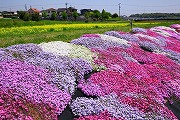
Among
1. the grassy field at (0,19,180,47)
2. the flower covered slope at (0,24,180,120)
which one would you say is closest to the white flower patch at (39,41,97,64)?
the flower covered slope at (0,24,180,120)

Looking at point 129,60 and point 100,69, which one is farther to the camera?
point 129,60

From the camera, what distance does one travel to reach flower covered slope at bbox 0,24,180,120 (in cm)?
891

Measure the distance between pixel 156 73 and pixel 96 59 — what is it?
3546 mm

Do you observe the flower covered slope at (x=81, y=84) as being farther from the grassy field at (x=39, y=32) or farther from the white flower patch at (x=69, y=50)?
the grassy field at (x=39, y=32)

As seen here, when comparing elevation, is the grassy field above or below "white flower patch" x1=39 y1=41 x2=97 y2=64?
below

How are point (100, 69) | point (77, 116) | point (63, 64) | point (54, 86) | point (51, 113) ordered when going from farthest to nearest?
1. point (100, 69)
2. point (63, 64)
3. point (54, 86)
4. point (77, 116)
5. point (51, 113)

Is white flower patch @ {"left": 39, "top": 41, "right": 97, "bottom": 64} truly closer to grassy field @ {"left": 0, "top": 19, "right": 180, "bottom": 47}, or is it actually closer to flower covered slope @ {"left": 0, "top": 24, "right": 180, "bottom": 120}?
flower covered slope @ {"left": 0, "top": 24, "right": 180, "bottom": 120}

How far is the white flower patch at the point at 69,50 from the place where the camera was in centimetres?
1423

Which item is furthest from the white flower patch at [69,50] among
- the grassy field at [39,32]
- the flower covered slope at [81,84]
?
the grassy field at [39,32]

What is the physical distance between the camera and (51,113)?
29.7 ft

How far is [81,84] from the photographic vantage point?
38.3 ft

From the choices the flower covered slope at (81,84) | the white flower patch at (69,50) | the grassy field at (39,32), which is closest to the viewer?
the flower covered slope at (81,84)

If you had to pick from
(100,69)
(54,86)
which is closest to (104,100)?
(54,86)

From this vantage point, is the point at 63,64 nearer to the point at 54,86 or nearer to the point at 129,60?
the point at 54,86
